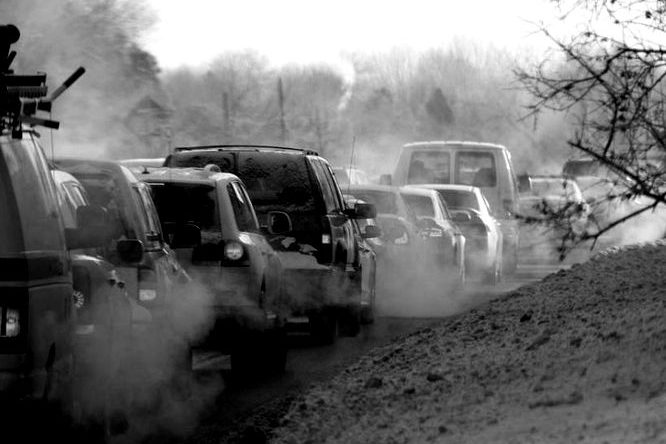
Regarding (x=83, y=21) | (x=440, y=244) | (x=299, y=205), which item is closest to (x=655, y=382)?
(x=299, y=205)

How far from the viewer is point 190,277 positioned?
13.2 metres

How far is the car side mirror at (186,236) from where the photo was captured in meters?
12.3

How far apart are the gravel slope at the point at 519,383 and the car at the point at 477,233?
12.8m

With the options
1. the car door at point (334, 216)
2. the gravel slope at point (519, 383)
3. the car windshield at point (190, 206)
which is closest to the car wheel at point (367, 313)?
the car door at point (334, 216)

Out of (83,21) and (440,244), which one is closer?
(440,244)

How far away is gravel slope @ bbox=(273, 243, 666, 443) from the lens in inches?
348

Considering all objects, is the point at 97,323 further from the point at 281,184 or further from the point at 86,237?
the point at 281,184

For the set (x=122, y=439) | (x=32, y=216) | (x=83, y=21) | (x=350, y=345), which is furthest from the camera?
(x=83, y=21)

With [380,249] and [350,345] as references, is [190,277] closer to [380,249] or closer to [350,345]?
[350,345]

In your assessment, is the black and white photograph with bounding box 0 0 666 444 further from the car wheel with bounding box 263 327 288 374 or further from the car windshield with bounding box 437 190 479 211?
the car windshield with bounding box 437 190 479 211

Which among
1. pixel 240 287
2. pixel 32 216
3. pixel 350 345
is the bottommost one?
pixel 350 345

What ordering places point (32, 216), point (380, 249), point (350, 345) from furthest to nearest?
point (380, 249)
point (350, 345)
point (32, 216)

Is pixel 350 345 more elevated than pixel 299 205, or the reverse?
pixel 299 205

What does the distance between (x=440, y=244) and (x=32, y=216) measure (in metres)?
16.4
